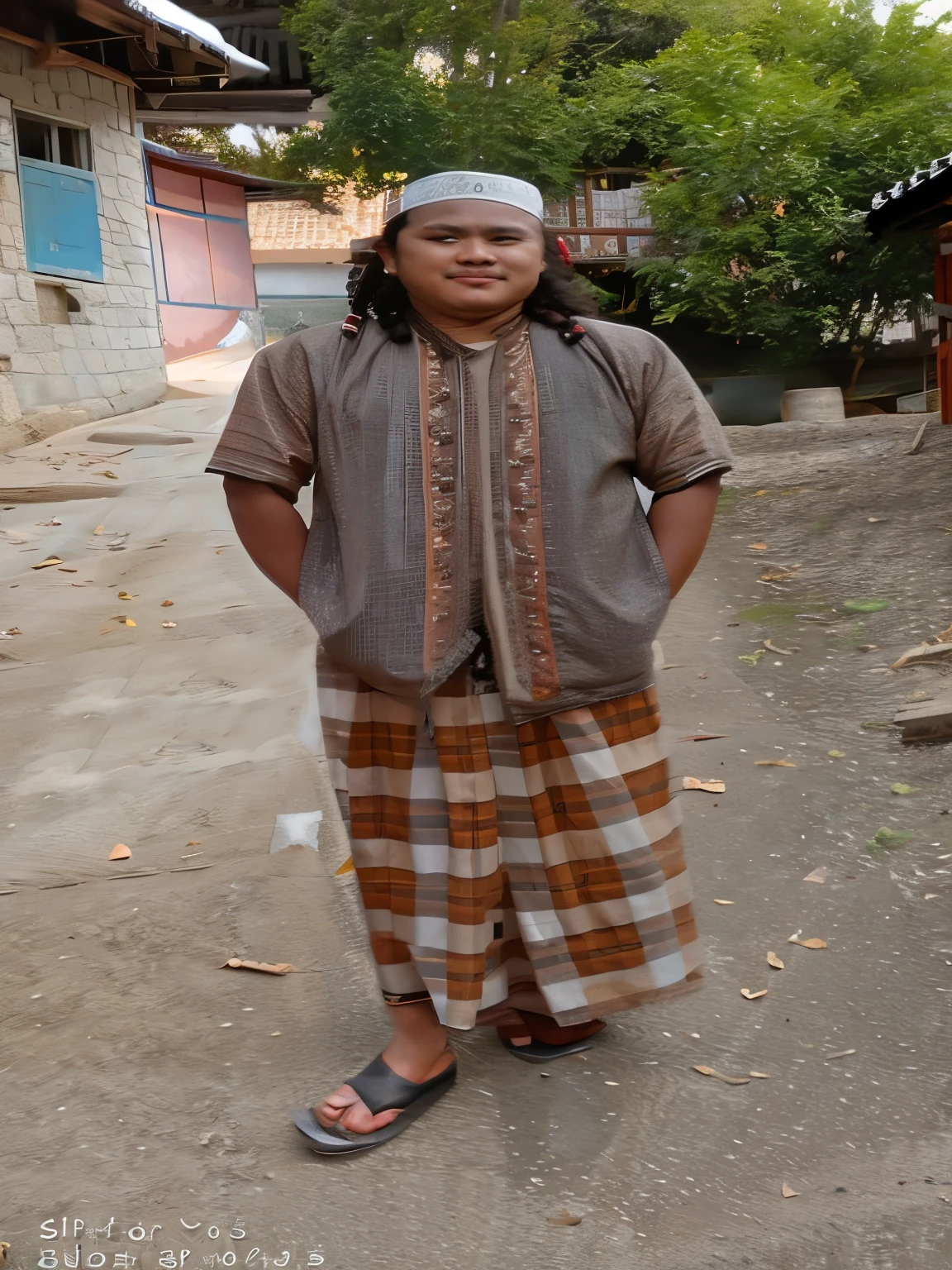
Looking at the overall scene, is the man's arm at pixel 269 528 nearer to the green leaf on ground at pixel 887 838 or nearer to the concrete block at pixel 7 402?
the green leaf on ground at pixel 887 838

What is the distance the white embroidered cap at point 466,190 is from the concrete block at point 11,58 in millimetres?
10719

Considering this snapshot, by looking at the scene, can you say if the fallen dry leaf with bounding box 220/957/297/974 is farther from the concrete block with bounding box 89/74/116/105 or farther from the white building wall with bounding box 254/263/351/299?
the white building wall with bounding box 254/263/351/299

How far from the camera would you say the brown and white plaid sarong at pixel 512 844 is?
196cm

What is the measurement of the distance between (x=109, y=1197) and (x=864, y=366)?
17.9 m

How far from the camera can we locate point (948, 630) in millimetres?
4660

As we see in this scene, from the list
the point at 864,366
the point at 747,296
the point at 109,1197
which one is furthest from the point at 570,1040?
the point at 864,366

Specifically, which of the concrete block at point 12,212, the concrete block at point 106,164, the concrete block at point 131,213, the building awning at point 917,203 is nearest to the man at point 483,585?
the building awning at point 917,203

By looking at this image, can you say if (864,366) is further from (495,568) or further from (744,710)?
(495,568)

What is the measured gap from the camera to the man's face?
1.89 meters

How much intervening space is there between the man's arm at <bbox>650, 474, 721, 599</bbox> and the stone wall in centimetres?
1001

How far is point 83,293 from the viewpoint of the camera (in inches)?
464

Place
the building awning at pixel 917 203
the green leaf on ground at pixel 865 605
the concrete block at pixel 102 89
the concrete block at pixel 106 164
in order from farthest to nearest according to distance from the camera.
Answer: the concrete block at pixel 106 164 < the concrete block at pixel 102 89 < the building awning at pixel 917 203 < the green leaf on ground at pixel 865 605

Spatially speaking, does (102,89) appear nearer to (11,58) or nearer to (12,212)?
(11,58)

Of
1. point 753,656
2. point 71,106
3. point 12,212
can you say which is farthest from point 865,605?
point 71,106
